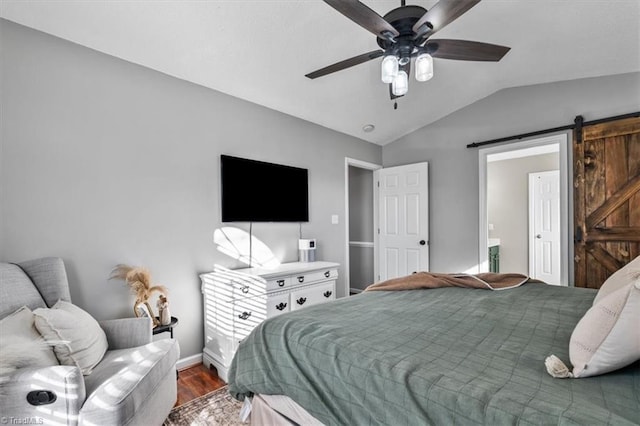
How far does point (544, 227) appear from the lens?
495 centimetres

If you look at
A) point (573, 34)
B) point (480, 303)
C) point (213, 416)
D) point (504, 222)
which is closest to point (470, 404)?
point (480, 303)

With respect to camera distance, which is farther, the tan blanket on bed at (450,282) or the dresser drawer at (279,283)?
the dresser drawer at (279,283)

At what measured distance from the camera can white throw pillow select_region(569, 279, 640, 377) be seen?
88 cm

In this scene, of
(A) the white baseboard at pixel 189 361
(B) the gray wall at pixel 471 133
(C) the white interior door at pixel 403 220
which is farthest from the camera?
(C) the white interior door at pixel 403 220

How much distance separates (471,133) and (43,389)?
176 inches

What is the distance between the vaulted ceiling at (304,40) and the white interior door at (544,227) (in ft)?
6.92

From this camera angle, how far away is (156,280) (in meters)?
2.59

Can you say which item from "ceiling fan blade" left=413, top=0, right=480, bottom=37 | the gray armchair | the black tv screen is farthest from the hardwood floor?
"ceiling fan blade" left=413, top=0, right=480, bottom=37

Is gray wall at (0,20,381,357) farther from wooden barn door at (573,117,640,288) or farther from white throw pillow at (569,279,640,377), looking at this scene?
wooden barn door at (573,117,640,288)

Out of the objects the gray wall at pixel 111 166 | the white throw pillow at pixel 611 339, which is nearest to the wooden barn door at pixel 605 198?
the white throw pillow at pixel 611 339

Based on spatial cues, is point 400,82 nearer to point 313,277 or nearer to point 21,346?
point 313,277

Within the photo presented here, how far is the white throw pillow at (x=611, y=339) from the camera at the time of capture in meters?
0.88

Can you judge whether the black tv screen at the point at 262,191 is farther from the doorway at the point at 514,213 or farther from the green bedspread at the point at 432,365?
the doorway at the point at 514,213

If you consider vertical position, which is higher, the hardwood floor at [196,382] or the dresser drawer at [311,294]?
the dresser drawer at [311,294]
